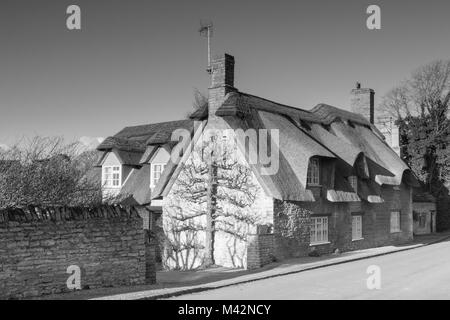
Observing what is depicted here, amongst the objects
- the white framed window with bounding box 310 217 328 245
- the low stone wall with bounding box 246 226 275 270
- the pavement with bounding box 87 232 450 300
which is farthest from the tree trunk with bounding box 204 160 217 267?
the white framed window with bounding box 310 217 328 245

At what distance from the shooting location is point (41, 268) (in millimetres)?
10773

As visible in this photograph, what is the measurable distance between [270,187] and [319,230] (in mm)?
4005

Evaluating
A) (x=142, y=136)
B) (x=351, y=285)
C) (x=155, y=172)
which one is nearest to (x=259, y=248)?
(x=351, y=285)

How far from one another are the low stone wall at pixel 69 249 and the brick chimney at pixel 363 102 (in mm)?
22847

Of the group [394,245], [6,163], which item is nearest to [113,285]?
[6,163]

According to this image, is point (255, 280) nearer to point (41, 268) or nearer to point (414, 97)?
point (41, 268)

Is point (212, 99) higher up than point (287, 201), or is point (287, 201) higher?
point (212, 99)

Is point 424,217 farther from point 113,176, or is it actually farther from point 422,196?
point 113,176

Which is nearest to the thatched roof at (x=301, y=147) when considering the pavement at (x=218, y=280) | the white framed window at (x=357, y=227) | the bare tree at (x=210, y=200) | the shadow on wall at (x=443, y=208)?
the bare tree at (x=210, y=200)

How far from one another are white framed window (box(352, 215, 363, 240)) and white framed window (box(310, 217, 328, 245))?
276 cm

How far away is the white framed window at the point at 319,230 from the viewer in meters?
20.6

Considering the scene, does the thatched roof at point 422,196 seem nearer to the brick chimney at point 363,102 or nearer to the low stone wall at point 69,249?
the brick chimney at point 363,102

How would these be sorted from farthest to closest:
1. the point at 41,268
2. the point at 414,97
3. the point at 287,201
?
the point at 414,97, the point at 287,201, the point at 41,268

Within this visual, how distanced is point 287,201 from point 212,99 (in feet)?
17.3
